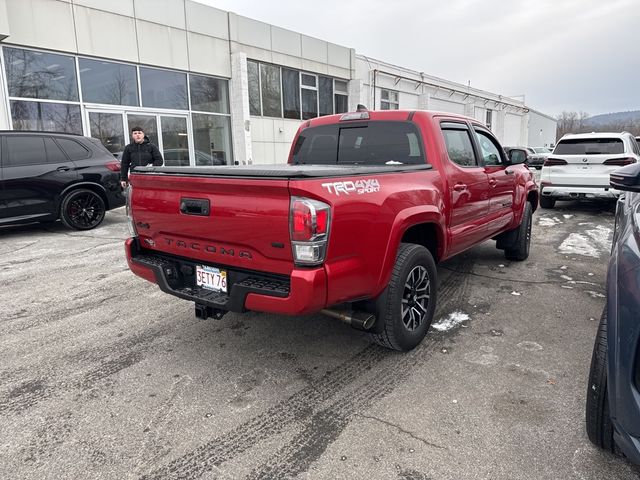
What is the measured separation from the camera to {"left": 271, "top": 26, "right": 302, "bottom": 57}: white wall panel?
15.8 meters

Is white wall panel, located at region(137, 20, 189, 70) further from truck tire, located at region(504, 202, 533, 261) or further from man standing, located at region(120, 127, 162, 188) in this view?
truck tire, located at region(504, 202, 533, 261)

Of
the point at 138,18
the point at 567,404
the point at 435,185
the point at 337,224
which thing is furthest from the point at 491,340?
the point at 138,18

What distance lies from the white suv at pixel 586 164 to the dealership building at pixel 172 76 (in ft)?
31.2

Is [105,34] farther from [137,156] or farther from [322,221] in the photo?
[322,221]

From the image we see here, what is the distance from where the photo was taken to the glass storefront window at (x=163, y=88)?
12828 millimetres

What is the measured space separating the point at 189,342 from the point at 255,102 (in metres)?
13.2

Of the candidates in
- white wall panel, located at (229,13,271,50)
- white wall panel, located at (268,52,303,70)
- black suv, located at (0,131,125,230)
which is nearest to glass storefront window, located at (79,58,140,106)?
white wall panel, located at (229,13,271,50)

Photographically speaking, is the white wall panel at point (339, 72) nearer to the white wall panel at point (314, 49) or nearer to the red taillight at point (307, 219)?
the white wall panel at point (314, 49)

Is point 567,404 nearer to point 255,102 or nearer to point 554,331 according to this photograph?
point 554,331

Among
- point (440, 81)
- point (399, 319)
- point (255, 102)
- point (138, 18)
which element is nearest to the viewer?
point (399, 319)

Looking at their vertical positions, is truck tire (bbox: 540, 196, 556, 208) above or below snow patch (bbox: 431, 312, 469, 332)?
above

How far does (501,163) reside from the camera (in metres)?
5.18

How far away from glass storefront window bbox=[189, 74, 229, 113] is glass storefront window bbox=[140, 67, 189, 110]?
1.14ft

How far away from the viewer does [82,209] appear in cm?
816
